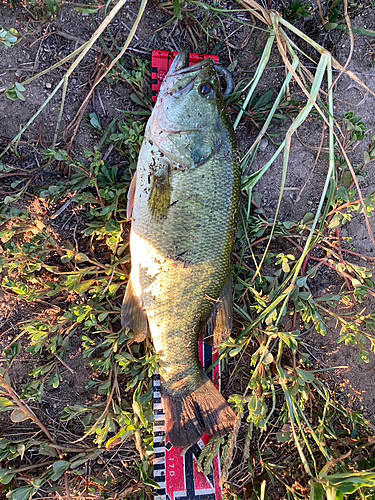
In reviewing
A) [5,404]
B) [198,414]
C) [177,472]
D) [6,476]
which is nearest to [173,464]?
[177,472]

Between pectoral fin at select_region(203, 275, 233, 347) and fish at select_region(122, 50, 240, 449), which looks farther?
pectoral fin at select_region(203, 275, 233, 347)

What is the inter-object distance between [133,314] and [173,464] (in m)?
1.05

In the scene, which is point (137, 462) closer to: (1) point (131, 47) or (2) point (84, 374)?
(2) point (84, 374)

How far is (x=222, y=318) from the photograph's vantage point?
2398 millimetres

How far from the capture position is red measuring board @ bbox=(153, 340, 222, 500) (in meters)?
2.48

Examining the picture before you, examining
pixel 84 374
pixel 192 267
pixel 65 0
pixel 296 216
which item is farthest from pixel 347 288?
pixel 65 0

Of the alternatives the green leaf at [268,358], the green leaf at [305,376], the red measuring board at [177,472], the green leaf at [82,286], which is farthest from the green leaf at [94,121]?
the green leaf at [305,376]

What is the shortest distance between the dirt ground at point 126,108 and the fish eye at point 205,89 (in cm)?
57

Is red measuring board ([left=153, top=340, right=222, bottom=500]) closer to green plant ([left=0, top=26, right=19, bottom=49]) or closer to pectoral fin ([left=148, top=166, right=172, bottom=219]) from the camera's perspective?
pectoral fin ([left=148, top=166, right=172, bottom=219])

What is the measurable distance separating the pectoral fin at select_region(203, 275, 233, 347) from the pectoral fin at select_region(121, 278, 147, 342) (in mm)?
396

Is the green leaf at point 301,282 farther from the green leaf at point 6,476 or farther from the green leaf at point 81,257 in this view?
the green leaf at point 6,476

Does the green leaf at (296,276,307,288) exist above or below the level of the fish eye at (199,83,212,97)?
below

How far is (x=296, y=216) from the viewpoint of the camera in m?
2.87

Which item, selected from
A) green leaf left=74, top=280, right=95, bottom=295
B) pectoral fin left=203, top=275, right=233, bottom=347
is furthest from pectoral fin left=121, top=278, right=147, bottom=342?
pectoral fin left=203, top=275, right=233, bottom=347
